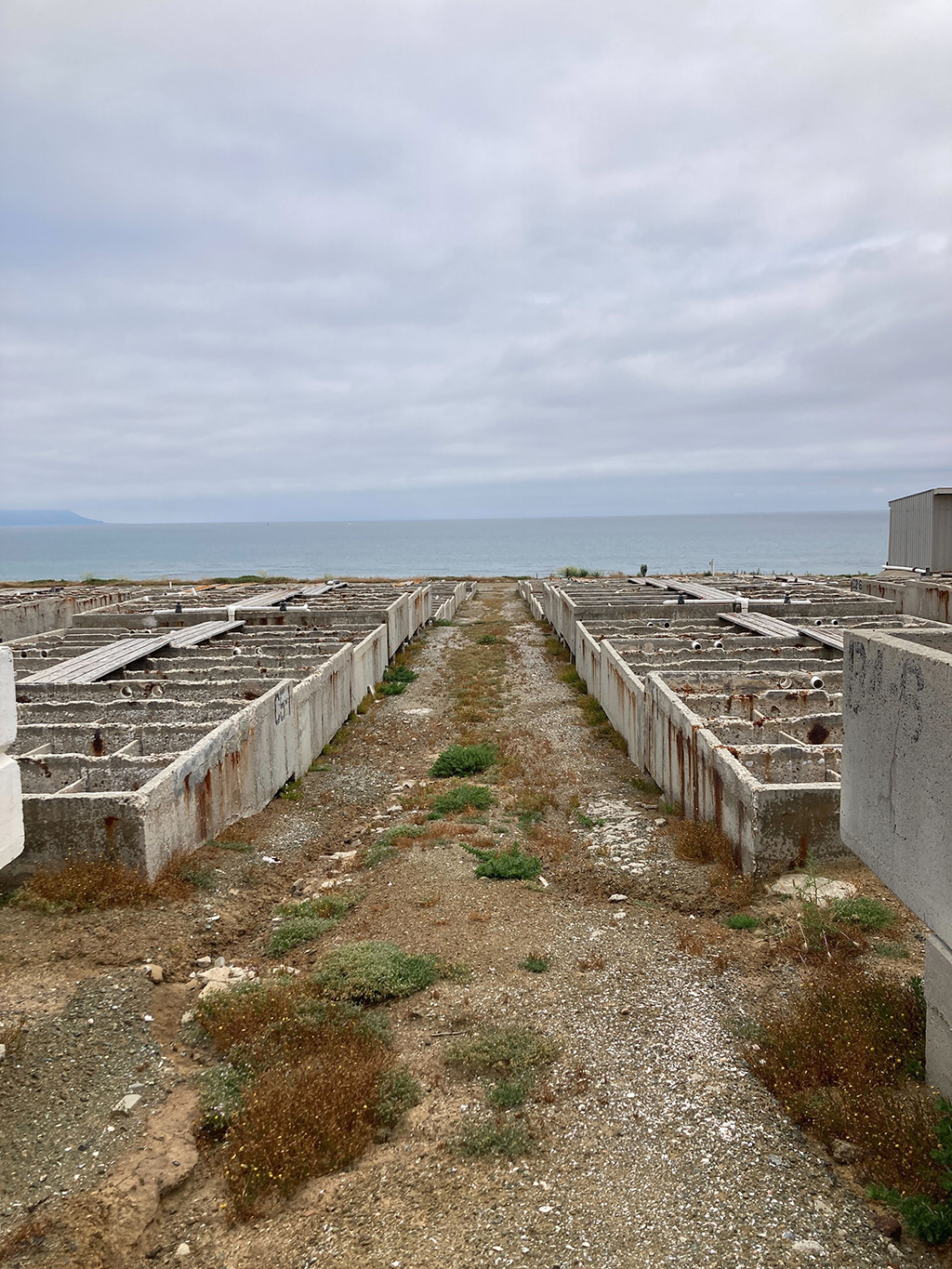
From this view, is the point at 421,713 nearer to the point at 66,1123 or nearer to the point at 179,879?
the point at 179,879

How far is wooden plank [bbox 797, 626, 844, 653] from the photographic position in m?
16.8

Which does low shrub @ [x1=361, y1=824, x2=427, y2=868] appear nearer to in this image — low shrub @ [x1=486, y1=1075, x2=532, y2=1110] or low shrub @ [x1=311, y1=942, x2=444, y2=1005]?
low shrub @ [x1=311, y1=942, x2=444, y2=1005]

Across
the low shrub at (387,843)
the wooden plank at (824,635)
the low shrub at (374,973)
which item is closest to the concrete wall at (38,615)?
the low shrub at (387,843)

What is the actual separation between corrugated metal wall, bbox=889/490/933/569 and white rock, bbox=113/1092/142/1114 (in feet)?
117

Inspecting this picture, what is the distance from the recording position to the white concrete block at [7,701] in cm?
399

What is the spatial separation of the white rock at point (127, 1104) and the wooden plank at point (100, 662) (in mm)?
10196

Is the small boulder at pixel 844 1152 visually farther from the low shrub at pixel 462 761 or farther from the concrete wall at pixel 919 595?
the concrete wall at pixel 919 595

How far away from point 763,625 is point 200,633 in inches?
558

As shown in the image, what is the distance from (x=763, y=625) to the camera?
2041cm

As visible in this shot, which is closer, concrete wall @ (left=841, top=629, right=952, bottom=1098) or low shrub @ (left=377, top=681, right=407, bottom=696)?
concrete wall @ (left=841, top=629, right=952, bottom=1098)

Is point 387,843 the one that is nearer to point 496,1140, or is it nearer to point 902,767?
point 496,1140

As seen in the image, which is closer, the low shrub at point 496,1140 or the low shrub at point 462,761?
the low shrub at point 496,1140

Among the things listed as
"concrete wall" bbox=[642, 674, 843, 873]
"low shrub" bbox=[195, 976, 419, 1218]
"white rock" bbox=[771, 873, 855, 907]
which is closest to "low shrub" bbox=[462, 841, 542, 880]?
"concrete wall" bbox=[642, 674, 843, 873]

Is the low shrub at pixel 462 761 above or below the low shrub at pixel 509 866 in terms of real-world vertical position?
above
